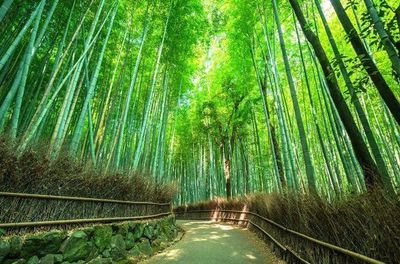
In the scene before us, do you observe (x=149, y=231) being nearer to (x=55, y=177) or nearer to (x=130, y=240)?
(x=130, y=240)

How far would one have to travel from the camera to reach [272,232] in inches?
213

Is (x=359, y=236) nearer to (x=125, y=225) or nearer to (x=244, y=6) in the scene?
(x=125, y=225)

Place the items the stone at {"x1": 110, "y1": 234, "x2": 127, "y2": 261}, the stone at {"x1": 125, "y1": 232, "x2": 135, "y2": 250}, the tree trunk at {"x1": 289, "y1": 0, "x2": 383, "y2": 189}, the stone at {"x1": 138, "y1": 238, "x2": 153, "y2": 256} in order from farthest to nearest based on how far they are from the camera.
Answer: the stone at {"x1": 138, "y1": 238, "x2": 153, "y2": 256}
the stone at {"x1": 125, "y1": 232, "x2": 135, "y2": 250}
the stone at {"x1": 110, "y1": 234, "x2": 127, "y2": 261}
the tree trunk at {"x1": 289, "y1": 0, "x2": 383, "y2": 189}

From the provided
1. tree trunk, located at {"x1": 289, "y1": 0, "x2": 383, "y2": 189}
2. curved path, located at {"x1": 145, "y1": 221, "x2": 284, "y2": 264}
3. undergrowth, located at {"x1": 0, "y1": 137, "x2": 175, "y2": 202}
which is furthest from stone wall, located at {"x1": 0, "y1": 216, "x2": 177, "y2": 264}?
tree trunk, located at {"x1": 289, "y1": 0, "x2": 383, "y2": 189}

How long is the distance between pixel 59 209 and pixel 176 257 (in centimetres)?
240

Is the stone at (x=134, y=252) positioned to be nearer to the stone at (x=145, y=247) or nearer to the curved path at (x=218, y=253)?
the stone at (x=145, y=247)

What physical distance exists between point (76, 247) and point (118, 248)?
1.04 meters

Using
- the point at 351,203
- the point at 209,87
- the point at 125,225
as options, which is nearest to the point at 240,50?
the point at 209,87

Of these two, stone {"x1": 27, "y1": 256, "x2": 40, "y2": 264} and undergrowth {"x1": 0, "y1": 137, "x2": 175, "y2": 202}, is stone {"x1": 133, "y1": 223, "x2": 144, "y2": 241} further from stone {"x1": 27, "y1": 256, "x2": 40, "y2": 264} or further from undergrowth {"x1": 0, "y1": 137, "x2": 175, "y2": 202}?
stone {"x1": 27, "y1": 256, "x2": 40, "y2": 264}

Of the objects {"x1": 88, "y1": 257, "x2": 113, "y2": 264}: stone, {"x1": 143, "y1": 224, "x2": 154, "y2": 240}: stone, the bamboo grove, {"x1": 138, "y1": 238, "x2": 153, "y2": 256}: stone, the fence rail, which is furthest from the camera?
{"x1": 143, "y1": 224, "x2": 154, "y2": 240}: stone

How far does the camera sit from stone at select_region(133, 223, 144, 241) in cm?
492

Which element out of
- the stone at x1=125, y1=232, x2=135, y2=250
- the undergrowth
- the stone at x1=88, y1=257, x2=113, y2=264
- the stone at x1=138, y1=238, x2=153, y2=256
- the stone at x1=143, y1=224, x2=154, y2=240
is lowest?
the stone at x1=88, y1=257, x2=113, y2=264

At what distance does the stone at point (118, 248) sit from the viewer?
4.01m

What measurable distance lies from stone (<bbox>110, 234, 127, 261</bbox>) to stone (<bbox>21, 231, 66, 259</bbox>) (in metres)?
1.11
